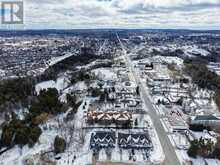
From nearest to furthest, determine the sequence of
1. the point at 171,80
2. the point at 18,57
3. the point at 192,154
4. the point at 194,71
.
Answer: the point at 192,154, the point at 171,80, the point at 194,71, the point at 18,57

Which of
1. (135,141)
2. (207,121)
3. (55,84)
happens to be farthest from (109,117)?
(55,84)

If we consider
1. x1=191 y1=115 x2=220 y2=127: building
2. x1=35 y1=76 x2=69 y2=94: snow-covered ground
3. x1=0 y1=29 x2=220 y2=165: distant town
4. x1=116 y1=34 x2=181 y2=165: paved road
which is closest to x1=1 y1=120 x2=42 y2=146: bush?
x1=0 y1=29 x2=220 y2=165: distant town

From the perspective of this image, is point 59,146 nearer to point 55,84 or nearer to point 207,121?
point 207,121

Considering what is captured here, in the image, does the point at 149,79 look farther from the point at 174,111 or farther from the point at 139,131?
the point at 139,131

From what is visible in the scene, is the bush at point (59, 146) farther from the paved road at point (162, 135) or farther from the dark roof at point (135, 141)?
the paved road at point (162, 135)

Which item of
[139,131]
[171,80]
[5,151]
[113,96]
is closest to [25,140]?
[5,151]

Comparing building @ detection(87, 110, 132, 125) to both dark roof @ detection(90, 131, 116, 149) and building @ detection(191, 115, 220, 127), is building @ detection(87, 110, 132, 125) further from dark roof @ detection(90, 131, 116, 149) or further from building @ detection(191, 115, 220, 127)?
building @ detection(191, 115, 220, 127)
